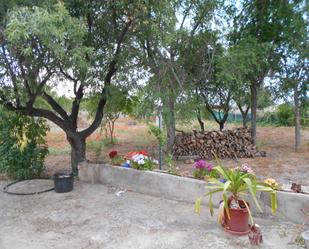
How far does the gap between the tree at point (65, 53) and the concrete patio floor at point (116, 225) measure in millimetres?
1588

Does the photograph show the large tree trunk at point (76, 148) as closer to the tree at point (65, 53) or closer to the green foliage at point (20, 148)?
the tree at point (65, 53)

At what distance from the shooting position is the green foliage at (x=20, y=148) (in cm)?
529

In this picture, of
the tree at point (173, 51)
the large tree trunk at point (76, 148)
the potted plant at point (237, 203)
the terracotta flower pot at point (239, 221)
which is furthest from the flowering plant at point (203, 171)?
the large tree trunk at point (76, 148)

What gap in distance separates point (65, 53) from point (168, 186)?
6.80 ft

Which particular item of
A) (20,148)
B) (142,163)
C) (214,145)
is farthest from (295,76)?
(20,148)

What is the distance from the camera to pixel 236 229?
2.90 meters

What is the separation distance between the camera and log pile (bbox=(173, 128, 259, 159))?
7348 mm

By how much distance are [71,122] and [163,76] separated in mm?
1874

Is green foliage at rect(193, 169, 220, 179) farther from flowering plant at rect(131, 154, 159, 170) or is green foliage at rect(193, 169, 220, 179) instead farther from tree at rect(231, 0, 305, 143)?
tree at rect(231, 0, 305, 143)

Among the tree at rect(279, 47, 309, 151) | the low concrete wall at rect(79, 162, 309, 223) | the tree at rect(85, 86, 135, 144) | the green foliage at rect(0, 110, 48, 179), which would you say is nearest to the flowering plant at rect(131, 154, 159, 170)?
the low concrete wall at rect(79, 162, 309, 223)

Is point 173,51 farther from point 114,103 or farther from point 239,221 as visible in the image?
point 239,221

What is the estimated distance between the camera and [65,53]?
3.44 meters

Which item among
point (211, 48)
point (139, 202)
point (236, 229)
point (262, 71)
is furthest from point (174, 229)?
point (262, 71)

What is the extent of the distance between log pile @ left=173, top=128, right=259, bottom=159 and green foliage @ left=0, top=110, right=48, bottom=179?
317 centimetres
